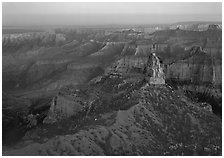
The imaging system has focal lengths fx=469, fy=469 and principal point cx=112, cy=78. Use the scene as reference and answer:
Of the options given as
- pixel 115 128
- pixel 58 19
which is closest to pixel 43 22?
pixel 58 19

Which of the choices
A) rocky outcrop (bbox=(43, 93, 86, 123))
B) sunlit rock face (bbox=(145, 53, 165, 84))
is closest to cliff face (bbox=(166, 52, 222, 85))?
sunlit rock face (bbox=(145, 53, 165, 84))

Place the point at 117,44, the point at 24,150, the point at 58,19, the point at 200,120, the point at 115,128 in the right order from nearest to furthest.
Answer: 1. the point at 24,150
2. the point at 115,128
3. the point at 200,120
4. the point at 58,19
5. the point at 117,44

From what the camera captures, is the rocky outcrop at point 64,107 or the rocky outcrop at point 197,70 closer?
the rocky outcrop at point 64,107

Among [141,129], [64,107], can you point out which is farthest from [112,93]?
[141,129]

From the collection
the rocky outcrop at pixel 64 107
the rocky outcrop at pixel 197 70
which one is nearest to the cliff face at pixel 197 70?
the rocky outcrop at pixel 197 70

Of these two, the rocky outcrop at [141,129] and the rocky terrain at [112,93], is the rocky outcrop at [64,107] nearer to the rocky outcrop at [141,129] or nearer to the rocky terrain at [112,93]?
the rocky terrain at [112,93]

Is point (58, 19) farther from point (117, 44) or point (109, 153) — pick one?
point (109, 153)

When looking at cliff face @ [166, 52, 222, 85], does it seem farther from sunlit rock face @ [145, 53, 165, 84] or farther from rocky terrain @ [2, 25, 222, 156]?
sunlit rock face @ [145, 53, 165, 84]

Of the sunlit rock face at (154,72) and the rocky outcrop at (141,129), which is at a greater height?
the sunlit rock face at (154,72)

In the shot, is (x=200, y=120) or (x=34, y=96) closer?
(x=200, y=120)
